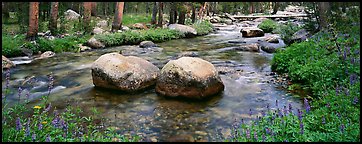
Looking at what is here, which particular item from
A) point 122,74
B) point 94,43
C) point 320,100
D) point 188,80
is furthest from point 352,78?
point 94,43

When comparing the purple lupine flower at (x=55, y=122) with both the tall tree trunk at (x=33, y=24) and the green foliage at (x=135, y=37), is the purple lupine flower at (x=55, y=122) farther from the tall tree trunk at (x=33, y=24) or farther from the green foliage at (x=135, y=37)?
the green foliage at (x=135, y=37)

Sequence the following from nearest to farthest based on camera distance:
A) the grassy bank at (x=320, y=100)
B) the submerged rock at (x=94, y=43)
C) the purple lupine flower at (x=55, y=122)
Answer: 1. the grassy bank at (x=320, y=100)
2. the purple lupine flower at (x=55, y=122)
3. the submerged rock at (x=94, y=43)

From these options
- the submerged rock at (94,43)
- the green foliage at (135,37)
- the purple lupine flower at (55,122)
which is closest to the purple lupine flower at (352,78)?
the purple lupine flower at (55,122)

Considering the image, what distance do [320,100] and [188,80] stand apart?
2.55 metres

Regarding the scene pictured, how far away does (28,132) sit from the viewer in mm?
3676

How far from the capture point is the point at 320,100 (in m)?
5.23

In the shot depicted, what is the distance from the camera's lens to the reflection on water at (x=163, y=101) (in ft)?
16.8

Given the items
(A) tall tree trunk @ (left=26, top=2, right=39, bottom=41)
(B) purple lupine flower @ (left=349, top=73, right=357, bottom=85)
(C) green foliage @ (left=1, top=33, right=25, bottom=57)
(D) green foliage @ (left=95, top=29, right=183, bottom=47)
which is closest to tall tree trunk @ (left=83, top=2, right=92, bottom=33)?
(D) green foliage @ (left=95, top=29, right=183, bottom=47)

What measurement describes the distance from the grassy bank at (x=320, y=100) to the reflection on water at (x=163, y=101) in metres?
0.55

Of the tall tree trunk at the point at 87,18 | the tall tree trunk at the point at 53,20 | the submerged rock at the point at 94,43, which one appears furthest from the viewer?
the tall tree trunk at the point at 87,18

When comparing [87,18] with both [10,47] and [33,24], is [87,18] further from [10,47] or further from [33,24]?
[10,47]

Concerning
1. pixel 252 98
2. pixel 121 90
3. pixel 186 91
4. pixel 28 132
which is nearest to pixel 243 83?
pixel 252 98

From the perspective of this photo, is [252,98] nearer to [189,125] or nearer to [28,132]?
[189,125]

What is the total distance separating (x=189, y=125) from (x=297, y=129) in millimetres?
1835
